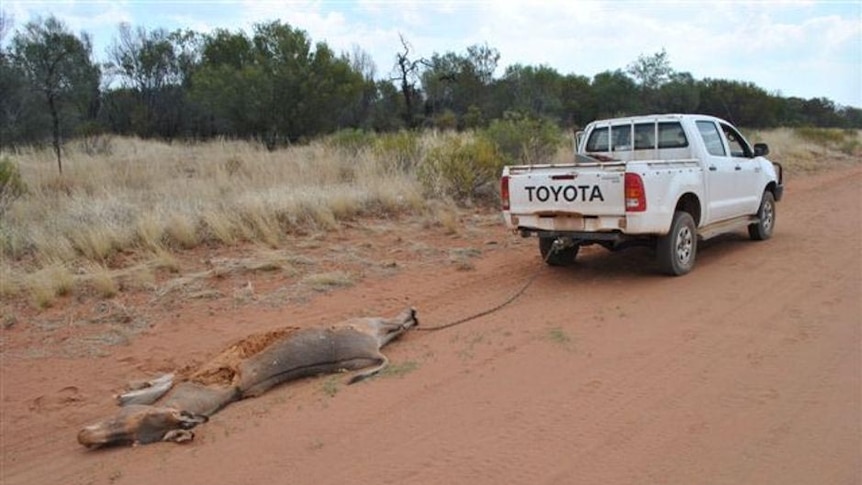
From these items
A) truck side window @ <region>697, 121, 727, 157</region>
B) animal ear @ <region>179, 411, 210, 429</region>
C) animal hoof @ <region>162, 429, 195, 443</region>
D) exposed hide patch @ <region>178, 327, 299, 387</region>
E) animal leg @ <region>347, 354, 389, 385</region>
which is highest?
truck side window @ <region>697, 121, 727, 157</region>

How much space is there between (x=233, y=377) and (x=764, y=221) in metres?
8.33

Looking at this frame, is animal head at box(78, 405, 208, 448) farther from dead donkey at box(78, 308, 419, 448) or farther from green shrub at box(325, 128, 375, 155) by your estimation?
green shrub at box(325, 128, 375, 155)

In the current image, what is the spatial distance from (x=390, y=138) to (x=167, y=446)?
1396 cm

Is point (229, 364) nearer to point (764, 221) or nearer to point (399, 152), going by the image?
point (764, 221)

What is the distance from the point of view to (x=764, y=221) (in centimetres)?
1079

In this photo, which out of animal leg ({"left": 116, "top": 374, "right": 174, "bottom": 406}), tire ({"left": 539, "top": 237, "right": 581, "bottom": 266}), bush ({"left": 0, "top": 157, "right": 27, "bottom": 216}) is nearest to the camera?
animal leg ({"left": 116, "top": 374, "right": 174, "bottom": 406})

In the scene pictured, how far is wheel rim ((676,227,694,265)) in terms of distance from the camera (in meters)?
8.53

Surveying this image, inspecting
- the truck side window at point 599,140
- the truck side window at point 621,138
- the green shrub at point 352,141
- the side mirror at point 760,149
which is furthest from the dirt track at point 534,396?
the green shrub at point 352,141

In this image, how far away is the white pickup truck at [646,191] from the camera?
7945 mm

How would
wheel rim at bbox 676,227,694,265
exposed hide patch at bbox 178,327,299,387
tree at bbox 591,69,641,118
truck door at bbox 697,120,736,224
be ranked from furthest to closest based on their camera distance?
tree at bbox 591,69,641,118
truck door at bbox 697,120,736,224
wheel rim at bbox 676,227,694,265
exposed hide patch at bbox 178,327,299,387

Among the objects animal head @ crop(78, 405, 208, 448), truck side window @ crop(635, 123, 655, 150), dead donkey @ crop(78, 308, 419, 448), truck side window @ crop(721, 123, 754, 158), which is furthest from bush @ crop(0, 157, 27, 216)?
truck side window @ crop(721, 123, 754, 158)

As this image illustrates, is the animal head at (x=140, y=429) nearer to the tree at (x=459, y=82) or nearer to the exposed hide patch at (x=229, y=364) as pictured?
the exposed hide patch at (x=229, y=364)

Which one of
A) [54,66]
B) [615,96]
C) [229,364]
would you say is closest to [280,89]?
[54,66]

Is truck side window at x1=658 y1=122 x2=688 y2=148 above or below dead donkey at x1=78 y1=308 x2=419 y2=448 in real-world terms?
above
